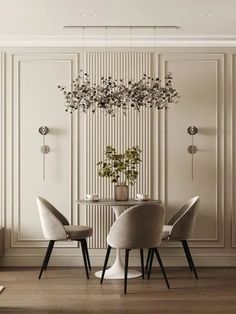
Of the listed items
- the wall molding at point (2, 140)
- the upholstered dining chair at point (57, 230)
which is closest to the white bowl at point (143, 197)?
the upholstered dining chair at point (57, 230)

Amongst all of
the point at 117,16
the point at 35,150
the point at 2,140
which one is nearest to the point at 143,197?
the point at 35,150

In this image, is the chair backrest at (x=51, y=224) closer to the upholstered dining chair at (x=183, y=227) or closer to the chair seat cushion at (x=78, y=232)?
the chair seat cushion at (x=78, y=232)

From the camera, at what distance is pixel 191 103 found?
601 centimetres

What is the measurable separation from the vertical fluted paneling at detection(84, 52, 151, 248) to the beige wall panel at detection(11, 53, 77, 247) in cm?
24

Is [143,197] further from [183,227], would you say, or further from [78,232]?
[78,232]

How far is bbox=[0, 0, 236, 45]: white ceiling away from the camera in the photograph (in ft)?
15.7

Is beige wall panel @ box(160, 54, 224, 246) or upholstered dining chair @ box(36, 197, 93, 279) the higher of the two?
beige wall panel @ box(160, 54, 224, 246)

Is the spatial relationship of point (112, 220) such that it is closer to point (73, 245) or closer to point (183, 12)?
point (73, 245)

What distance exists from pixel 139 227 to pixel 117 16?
208 cm

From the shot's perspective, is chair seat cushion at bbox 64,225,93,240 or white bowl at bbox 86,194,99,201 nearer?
chair seat cushion at bbox 64,225,93,240

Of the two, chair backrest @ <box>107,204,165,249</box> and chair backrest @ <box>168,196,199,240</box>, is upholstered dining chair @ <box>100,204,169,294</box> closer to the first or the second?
chair backrest @ <box>107,204,165,249</box>

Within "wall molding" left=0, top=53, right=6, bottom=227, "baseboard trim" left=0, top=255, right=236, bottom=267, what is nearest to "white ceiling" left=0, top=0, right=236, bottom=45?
"wall molding" left=0, top=53, right=6, bottom=227

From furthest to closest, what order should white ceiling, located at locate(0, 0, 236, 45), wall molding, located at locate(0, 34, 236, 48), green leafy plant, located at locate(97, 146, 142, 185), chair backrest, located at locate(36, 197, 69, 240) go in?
1. wall molding, located at locate(0, 34, 236, 48)
2. green leafy plant, located at locate(97, 146, 142, 185)
3. chair backrest, located at locate(36, 197, 69, 240)
4. white ceiling, located at locate(0, 0, 236, 45)

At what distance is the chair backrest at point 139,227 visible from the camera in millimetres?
4852
